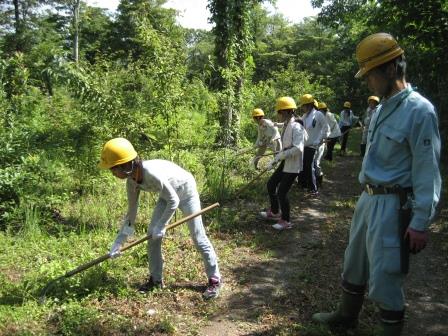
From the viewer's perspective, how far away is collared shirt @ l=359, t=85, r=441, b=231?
8.84 ft

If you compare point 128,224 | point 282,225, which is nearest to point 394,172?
point 128,224

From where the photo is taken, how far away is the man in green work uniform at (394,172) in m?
2.71

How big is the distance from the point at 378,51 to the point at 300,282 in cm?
309

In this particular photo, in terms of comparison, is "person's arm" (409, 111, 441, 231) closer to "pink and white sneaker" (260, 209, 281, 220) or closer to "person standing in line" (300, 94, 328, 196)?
"pink and white sneaker" (260, 209, 281, 220)

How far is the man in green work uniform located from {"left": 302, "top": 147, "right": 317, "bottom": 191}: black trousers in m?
5.30

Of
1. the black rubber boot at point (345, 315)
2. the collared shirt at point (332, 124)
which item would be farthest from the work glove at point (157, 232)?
the collared shirt at point (332, 124)

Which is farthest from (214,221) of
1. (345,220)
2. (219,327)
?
(219,327)

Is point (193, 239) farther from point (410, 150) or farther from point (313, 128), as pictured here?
point (313, 128)

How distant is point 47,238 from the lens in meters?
5.93

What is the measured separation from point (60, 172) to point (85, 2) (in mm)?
30001

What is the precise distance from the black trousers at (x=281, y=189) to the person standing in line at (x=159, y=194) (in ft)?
7.18

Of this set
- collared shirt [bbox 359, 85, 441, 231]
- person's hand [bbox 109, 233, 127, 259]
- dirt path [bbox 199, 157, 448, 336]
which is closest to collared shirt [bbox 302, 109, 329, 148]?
dirt path [bbox 199, 157, 448, 336]

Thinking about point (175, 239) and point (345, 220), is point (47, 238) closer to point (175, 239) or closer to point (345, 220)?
point (175, 239)

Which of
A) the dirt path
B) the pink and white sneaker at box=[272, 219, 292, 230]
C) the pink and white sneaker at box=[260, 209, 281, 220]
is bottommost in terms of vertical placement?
the dirt path
